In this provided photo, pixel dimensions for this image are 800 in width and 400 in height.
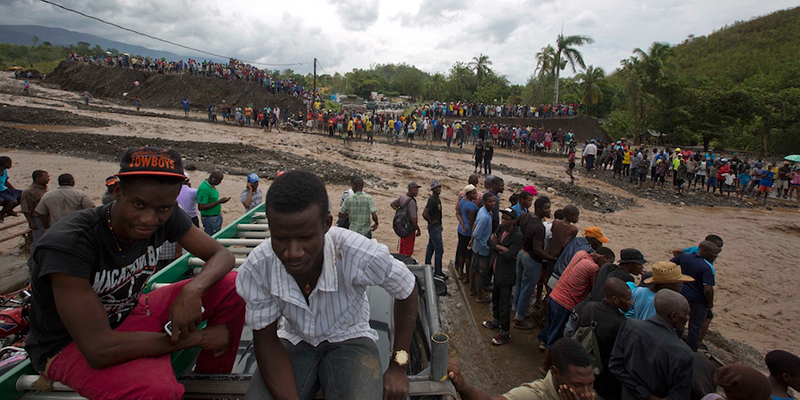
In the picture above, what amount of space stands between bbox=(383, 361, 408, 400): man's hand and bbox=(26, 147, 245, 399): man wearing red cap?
2.66 ft

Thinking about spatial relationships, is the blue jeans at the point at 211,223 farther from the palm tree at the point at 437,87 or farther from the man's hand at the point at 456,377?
the palm tree at the point at 437,87

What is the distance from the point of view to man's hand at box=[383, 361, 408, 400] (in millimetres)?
1640

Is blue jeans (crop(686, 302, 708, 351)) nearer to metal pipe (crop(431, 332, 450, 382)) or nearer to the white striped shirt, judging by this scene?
metal pipe (crop(431, 332, 450, 382))

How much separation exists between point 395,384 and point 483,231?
3989 mm

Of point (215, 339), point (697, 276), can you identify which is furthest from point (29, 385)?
point (697, 276)

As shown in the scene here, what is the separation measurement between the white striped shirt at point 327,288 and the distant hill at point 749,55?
4142 cm

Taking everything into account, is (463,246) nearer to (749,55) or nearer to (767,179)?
(767,179)

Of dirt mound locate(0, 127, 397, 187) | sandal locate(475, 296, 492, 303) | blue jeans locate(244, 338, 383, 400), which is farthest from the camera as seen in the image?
dirt mound locate(0, 127, 397, 187)

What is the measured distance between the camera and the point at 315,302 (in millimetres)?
1737

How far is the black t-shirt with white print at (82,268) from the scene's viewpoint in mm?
1462

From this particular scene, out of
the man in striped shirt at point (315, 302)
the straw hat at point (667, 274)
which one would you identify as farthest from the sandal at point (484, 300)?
the man in striped shirt at point (315, 302)

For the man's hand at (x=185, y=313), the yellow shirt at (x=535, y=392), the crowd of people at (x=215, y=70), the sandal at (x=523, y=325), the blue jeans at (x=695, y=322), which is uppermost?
the crowd of people at (x=215, y=70)

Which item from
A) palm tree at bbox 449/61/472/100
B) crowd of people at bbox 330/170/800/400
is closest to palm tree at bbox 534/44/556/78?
palm tree at bbox 449/61/472/100

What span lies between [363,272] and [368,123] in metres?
22.7
